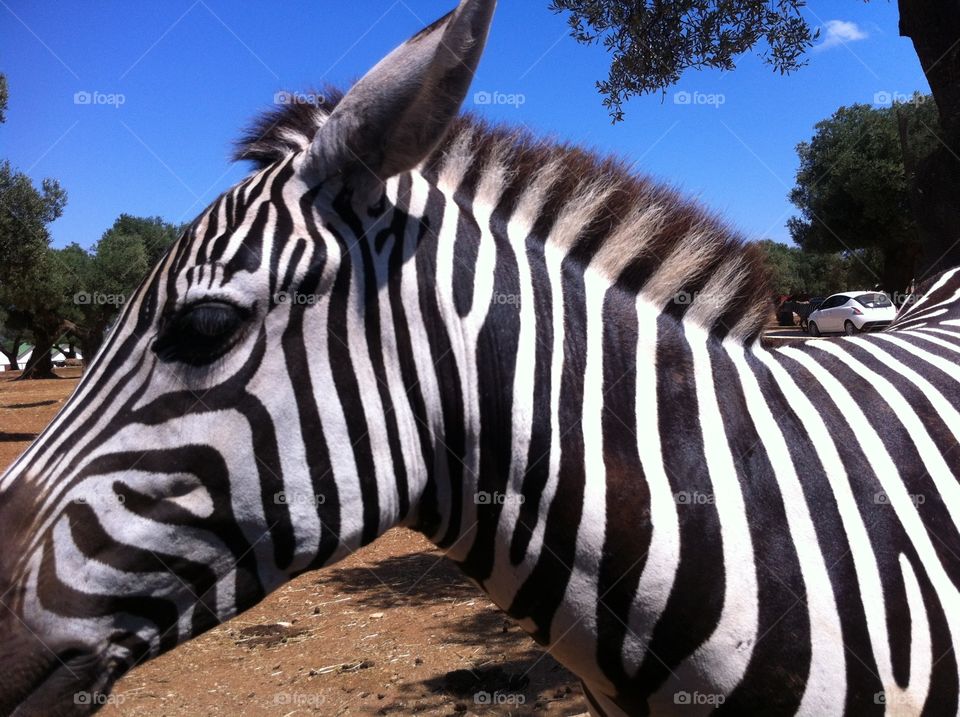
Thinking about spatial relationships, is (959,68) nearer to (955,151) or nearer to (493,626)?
(955,151)

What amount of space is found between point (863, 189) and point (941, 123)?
1030 inches

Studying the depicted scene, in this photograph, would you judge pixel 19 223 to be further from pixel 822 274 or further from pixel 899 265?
pixel 822 274

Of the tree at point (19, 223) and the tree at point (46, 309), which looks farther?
the tree at point (46, 309)

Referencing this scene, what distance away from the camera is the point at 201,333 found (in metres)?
1.55

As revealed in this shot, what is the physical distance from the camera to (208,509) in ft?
4.96

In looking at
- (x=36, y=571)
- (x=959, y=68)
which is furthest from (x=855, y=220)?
(x=36, y=571)

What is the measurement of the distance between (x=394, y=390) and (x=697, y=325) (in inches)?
37.3

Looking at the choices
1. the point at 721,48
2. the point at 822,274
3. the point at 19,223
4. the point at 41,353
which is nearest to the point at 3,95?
the point at 19,223

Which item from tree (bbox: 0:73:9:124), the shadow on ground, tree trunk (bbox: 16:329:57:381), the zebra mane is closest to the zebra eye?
the zebra mane

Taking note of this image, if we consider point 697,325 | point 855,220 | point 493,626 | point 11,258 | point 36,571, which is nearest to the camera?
point 36,571

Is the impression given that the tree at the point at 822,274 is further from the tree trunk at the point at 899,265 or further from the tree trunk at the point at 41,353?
the tree trunk at the point at 41,353

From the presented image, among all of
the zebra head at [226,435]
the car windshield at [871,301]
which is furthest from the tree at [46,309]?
the car windshield at [871,301]

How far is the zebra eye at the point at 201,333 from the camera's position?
1551 millimetres

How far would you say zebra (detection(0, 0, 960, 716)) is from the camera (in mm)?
1502
